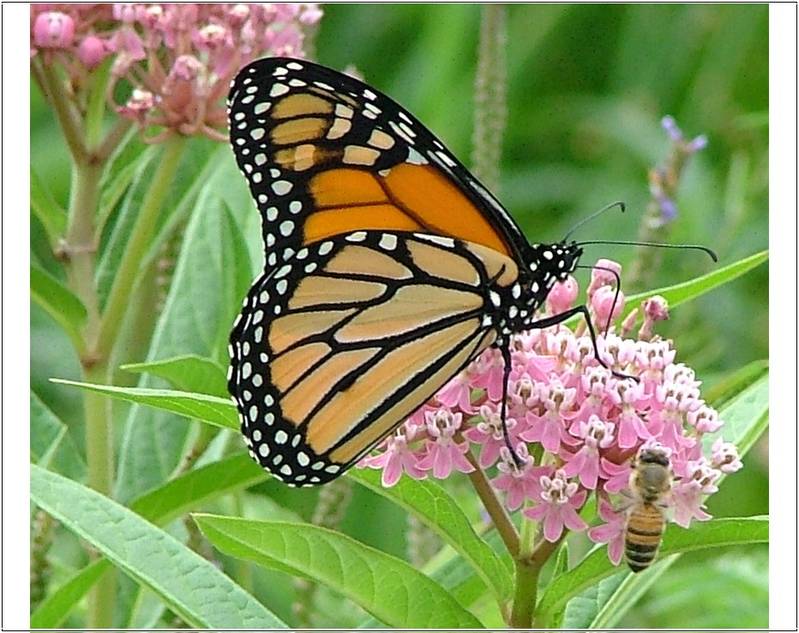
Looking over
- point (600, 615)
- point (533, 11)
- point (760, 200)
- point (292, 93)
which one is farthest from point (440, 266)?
point (533, 11)

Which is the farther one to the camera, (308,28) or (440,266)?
(308,28)

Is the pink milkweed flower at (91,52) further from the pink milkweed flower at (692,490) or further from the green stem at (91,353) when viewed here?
the pink milkweed flower at (692,490)

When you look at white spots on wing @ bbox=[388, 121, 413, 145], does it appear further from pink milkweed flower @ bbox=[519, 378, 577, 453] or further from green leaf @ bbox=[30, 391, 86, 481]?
green leaf @ bbox=[30, 391, 86, 481]

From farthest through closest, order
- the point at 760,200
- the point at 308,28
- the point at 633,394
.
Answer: the point at 760,200, the point at 308,28, the point at 633,394

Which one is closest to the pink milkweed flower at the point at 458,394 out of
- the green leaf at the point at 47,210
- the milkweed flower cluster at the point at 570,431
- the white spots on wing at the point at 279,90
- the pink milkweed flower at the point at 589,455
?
the milkweed flower cluster at the point at 570,431

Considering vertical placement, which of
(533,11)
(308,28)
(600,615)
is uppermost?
(533,11)

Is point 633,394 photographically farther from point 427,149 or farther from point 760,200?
point 760,200

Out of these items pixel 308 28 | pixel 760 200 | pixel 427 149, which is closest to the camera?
pixel 427 149

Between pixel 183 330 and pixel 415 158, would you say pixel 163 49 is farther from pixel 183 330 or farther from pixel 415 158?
pixel 415 158
